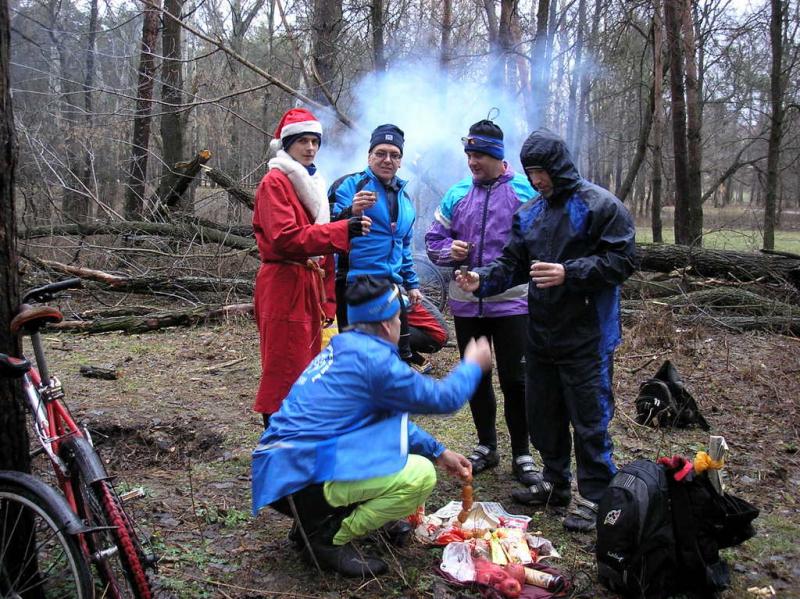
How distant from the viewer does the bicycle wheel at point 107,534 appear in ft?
7.81

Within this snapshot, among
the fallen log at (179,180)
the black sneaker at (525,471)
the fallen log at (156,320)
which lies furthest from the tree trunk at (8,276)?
the fallen log at (179,180)

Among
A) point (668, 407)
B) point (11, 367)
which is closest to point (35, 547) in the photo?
point (11, 367)

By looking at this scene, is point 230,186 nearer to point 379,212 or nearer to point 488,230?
point 379,212

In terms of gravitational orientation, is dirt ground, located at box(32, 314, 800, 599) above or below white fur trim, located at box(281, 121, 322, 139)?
below

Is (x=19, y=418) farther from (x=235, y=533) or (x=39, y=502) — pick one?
(x=235, y=533)

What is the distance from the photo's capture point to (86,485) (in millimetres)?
2502

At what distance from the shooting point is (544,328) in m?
3.38

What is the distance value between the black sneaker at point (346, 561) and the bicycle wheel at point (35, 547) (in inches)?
38.8

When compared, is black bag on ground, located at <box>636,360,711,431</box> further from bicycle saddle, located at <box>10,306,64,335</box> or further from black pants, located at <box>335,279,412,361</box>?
bicycle saddle, located at <box>10,306,64,335</box>

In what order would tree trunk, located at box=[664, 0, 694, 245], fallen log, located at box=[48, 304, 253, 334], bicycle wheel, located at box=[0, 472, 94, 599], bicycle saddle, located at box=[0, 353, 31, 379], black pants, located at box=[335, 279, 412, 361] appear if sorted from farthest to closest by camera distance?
tree trunk, located at box=[664, 0, 694, 245]
fallen log, located at box=[48, 304, 253, 334]
black pants, located at box=[335, 279, 412, 361]
bicycle saddle, located at box=[0, 353, 31, 379]
bicycle wheel, located at box=[0, 472, 94, 599]

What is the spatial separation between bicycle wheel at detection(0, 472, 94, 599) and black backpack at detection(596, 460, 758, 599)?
202 centimetres

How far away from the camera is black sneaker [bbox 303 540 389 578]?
2889mm

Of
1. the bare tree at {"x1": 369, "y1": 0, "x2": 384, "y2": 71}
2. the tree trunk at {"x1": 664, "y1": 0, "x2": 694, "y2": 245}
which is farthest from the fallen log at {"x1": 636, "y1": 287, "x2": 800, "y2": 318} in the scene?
the bare tree at {"x1": 369, "y1": 0, "x2": 384, "y2": 71}

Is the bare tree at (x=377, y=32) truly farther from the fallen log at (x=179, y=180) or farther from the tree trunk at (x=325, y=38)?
the fallen log at (x=179, y=180)
